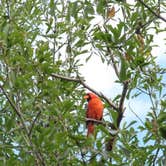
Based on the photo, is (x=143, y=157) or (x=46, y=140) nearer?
(x=46, y=140)

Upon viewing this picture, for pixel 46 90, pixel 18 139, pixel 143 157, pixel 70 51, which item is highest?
pixel 70 51

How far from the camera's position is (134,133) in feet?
13.3

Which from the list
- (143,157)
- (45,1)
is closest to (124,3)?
(143,157)

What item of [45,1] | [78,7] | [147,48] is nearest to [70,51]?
[45,1]

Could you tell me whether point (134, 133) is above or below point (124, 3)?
below

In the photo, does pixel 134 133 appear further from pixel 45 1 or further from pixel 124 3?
pixel 45 1

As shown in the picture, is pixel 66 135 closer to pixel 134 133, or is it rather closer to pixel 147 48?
pixel 134 133

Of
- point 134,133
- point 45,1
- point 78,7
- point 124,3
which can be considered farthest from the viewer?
point 45,1

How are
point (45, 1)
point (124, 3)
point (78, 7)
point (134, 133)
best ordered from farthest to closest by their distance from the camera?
point (45, 1)
point (134, 133)
point (78, 7)
point (124, 3)

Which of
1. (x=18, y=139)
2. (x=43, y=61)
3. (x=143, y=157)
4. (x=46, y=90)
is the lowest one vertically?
(x=143, y=157)

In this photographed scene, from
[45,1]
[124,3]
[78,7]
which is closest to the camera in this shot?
[124,3]

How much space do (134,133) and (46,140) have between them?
97cm

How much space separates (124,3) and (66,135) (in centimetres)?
94

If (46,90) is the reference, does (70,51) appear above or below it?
above
